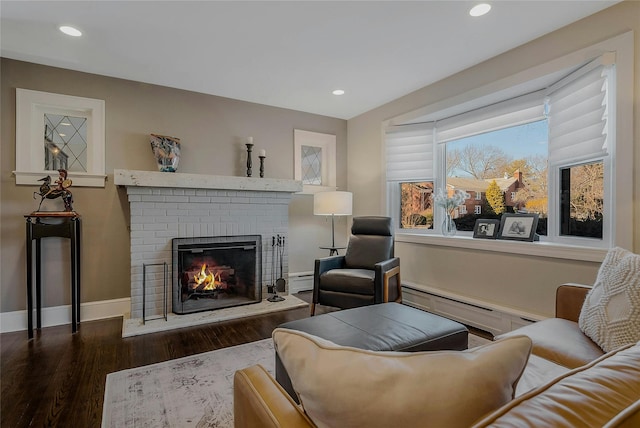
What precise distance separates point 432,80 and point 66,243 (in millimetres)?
4054

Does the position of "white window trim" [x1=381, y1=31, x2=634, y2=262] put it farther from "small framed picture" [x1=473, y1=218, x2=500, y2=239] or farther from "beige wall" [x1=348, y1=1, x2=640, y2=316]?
"small framed picture" [x1=473, y1=218, x2=500, y2=239]

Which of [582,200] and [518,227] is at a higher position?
[582,200]

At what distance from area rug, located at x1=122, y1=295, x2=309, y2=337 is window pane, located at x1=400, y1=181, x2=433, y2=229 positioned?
1670mm

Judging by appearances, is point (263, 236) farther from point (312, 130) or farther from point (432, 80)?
point (432, 80)

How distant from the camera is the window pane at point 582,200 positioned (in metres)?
2.35

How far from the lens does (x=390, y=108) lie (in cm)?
398

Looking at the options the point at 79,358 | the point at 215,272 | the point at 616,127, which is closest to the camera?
the point at 616,127

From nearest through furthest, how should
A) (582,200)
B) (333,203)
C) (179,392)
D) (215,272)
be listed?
1. (179,392)
2. (582,200)
3. (215,272)
4. (333,203)

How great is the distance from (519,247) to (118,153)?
394 cm

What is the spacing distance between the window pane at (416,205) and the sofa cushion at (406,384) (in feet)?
11.0

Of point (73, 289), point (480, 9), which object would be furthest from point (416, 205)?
point (73, 289)

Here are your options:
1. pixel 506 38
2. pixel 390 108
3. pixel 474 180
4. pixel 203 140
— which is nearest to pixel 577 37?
pixel 506 38

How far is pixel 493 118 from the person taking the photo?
3141 millimetres

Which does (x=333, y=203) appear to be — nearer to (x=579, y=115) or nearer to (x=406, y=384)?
(x=579, y=115)
